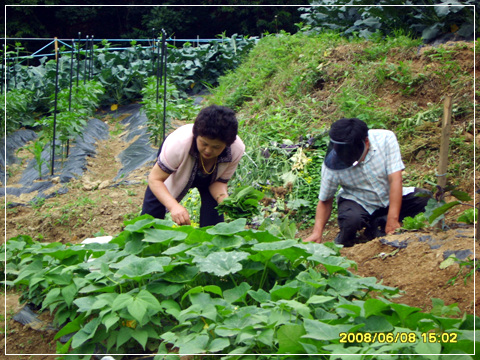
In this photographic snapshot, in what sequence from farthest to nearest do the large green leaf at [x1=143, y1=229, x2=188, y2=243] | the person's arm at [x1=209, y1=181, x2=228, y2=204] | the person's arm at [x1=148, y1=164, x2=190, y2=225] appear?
the person's arm at [x1=209, y1=181, x2=228, y2=204], the person's arm at [x1=148, y1=164, x2=190, y2=225], the large green leaf at [x1=143, y1=229, x2=188, y2=243]

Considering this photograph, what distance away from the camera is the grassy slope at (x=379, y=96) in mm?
5184

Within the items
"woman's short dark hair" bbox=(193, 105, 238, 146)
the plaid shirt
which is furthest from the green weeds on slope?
"woman's short dark hair" bbox=(193, 105, 238, 146)

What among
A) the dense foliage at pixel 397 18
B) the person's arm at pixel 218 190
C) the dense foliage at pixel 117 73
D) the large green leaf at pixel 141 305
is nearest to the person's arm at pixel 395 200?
the person's arm at pixel 218 190

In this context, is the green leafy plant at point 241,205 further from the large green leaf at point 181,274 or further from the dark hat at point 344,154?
the large green leaf at point 181,274

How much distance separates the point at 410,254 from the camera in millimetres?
2961

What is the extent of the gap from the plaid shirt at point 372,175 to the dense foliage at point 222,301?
1.45 m

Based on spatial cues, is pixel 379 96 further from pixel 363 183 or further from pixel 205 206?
pixel 205 206

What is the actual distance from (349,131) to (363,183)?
53cm

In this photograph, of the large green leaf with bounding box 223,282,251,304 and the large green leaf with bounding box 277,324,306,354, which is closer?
the large green leaf with bounding box 277,324,306,354

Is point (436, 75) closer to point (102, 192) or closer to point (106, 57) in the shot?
point (102, 192)

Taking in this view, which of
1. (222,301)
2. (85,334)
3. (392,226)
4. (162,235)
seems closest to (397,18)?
(392,226)

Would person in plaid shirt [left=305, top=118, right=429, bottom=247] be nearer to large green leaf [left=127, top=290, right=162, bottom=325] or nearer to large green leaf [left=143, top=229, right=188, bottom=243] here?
large green leaf [left=143, top=229, right=188, bottom=243]

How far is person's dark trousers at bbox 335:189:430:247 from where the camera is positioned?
403 centimetres

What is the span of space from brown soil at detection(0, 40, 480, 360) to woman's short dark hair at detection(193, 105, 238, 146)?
112cm
